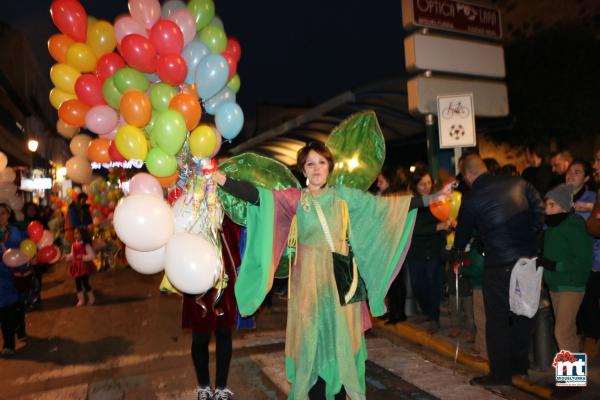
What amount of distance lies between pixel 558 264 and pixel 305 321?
2.24 m

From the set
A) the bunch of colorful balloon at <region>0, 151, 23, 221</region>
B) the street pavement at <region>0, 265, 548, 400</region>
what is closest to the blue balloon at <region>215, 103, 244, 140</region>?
the street pavement at <region>0, 265, 548, 400</region>

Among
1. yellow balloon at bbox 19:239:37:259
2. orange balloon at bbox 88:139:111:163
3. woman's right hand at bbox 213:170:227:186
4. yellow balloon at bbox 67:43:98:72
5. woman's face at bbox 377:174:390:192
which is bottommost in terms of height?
yellow balloon at bbox 19:239:37:259

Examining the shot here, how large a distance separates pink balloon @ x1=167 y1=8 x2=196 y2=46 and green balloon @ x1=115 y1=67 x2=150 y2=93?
49 centimetres

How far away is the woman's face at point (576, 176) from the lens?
464 cm

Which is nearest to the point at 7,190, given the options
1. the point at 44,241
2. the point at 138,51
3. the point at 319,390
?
the point at 44,241

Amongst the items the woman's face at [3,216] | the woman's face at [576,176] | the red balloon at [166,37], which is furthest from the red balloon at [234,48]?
the woman's face at [3,216]

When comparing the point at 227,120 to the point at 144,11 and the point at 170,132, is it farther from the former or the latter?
the point at 144,11

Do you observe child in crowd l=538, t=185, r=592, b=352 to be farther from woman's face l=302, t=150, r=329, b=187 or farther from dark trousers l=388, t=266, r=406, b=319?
dark trousers l=388, t=266, r=406, b=319

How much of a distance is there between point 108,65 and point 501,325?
389cm

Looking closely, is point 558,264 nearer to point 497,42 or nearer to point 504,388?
point 504,388

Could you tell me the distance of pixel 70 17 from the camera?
3.91 meters

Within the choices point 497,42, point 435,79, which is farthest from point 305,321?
point 497,42

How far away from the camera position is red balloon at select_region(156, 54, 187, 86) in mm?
3650

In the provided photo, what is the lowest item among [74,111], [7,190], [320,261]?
[320,261]
